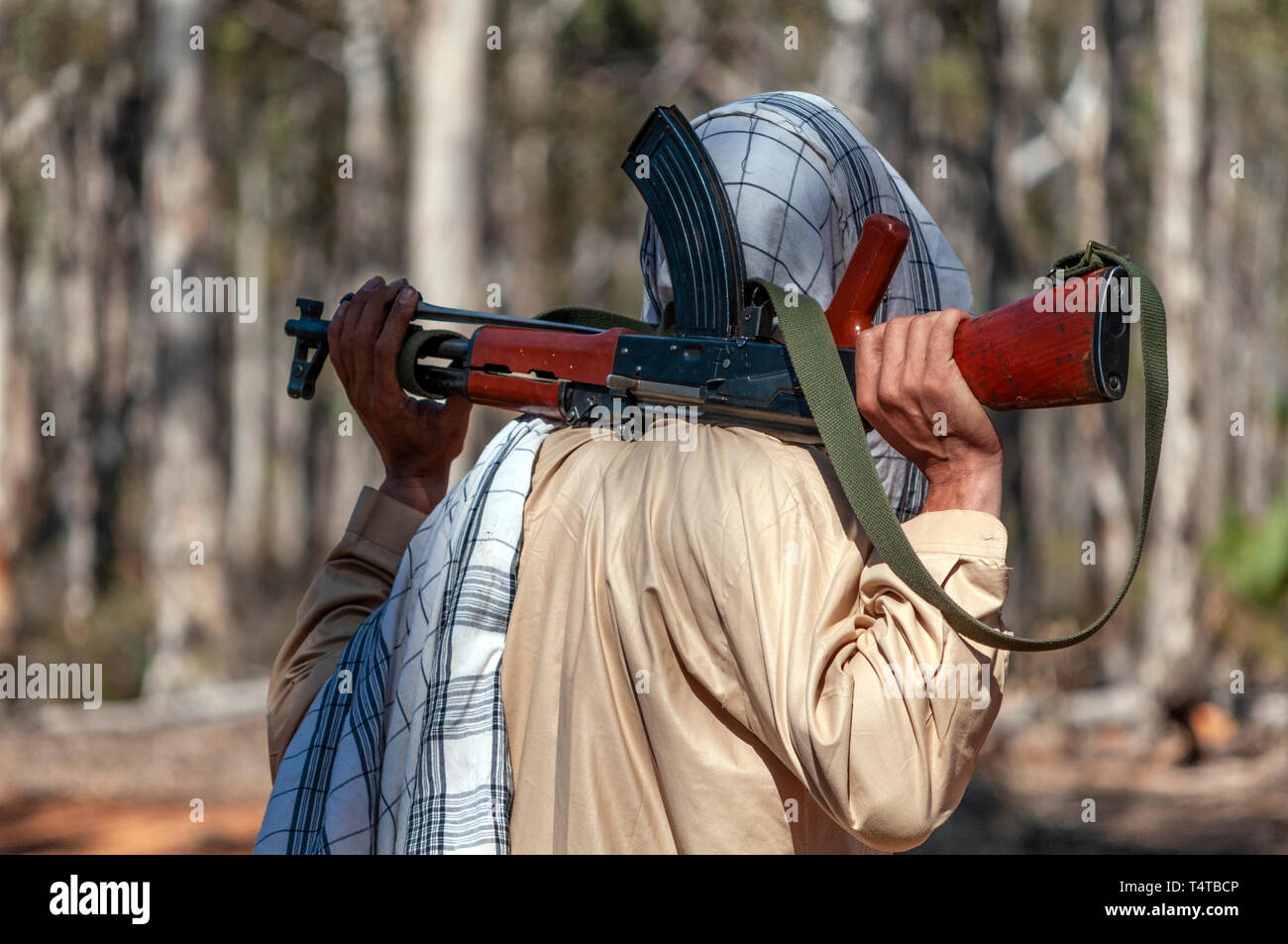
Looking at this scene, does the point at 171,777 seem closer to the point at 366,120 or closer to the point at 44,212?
the point at 366,120

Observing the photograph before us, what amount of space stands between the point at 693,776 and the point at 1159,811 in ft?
27.3

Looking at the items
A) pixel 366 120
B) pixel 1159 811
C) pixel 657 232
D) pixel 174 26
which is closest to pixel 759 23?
pixel 366 120

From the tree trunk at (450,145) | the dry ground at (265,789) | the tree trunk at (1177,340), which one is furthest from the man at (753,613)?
the tree trunk at (1177,340)

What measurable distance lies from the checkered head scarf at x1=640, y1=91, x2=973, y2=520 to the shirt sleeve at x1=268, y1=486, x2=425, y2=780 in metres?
0.63

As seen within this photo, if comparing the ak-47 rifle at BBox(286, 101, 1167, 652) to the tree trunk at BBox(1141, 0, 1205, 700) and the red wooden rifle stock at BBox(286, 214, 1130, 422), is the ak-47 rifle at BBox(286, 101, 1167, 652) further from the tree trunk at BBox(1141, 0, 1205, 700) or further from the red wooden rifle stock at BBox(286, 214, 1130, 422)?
the tree trunk at BBox(1141, 0, 1205, 700)

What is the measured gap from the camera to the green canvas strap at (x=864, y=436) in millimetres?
1487

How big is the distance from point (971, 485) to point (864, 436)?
0.46 ft

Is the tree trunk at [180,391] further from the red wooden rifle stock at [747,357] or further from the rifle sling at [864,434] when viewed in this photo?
the rifle sling at [864,434]

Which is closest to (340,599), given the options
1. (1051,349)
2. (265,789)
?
(1051,349)

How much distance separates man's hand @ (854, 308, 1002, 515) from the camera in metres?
1.54

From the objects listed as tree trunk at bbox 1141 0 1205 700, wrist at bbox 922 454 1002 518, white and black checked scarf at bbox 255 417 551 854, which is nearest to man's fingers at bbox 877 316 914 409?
wrist at bbox 922 454 1002 518

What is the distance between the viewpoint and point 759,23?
20.4 m

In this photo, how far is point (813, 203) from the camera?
1837mm

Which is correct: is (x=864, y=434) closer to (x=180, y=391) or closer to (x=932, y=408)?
(x=932, y=408)
